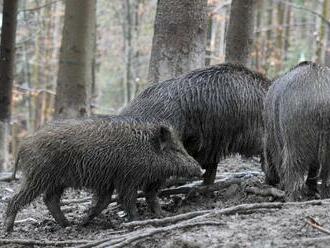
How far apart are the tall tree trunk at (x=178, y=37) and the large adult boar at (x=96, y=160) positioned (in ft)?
6.34

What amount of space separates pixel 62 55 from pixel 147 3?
64.9ft

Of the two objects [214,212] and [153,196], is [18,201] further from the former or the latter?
[214,212]

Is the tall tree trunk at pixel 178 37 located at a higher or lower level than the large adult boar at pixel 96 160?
higher

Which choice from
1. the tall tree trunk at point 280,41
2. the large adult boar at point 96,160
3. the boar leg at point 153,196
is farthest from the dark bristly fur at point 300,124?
the tall tree trunk at point 280,41

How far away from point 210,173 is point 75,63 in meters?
3.38

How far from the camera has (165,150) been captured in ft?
22.7

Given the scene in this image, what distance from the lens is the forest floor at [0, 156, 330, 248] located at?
4816mm

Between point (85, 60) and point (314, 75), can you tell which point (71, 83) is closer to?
point (85, 60)

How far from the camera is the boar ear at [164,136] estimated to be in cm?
682

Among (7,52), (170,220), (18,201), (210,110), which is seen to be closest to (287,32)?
(7,52)

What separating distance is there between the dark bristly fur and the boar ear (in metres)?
0.97

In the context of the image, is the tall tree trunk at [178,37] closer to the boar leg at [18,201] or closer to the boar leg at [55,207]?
the boar leg at [55,207]

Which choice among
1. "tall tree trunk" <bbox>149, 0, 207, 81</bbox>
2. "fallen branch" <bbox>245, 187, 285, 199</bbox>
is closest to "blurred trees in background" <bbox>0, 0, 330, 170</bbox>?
"tall tree trunk" <bbox>149, 0, 207, 81</bbox>

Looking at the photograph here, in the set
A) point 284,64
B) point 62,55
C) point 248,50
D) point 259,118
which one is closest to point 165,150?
point 259,118
